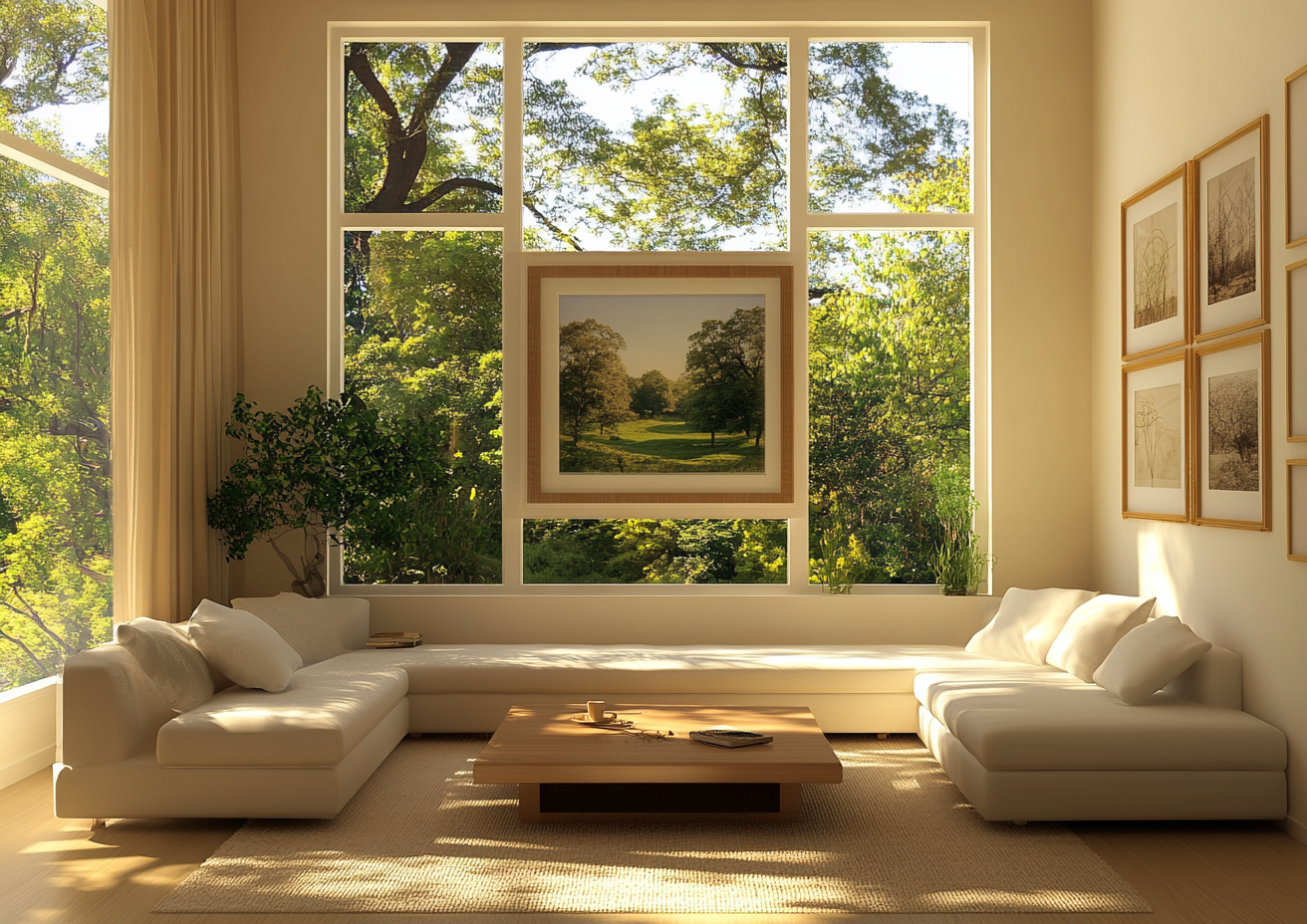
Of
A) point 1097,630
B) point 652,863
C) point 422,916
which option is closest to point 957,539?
point 1097,630

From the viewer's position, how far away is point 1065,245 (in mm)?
5977

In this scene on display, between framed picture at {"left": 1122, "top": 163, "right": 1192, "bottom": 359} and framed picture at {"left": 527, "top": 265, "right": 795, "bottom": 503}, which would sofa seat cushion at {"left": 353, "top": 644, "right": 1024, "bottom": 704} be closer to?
framed picture at {"left": 527, "top": 265, "right": 795, "bottom": 503}

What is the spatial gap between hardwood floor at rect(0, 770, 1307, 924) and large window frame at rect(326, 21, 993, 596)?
241 cm

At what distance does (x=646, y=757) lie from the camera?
372 cm

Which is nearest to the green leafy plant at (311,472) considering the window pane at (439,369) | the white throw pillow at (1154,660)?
the window pane at (439,369)

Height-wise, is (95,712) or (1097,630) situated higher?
(1097,630)

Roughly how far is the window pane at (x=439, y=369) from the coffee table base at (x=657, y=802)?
2220 mm

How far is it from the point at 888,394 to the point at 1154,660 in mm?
2479

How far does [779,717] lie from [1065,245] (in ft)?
11.4

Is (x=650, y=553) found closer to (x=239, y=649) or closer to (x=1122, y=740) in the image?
(x=239, y=649)

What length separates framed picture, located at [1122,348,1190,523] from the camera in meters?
4.72

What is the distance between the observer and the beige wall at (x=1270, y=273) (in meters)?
3.88

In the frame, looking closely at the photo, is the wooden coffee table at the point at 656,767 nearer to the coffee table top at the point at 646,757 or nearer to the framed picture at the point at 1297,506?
the coffee table top at the point at 646,757

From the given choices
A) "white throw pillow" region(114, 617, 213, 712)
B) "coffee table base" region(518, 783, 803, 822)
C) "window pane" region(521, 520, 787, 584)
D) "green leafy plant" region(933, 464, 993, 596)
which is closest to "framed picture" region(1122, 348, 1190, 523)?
"green leafy plant" region(933, 464, 993, 596)
